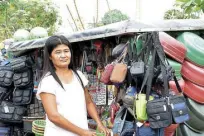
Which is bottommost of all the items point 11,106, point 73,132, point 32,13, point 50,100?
point 11,106

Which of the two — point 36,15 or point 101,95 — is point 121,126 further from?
point 36,15

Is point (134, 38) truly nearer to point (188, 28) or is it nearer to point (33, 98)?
point (188, 28)

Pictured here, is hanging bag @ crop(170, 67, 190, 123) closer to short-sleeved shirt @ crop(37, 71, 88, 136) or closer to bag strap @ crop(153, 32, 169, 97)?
bag strap @ crop(153, 32, 169, 97)

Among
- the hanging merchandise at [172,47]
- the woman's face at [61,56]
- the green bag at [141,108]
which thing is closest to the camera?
the woman's face at [61,56]

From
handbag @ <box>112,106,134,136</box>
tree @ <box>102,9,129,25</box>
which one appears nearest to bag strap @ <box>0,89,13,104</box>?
handbag @ <box>112,106,134,136</box>

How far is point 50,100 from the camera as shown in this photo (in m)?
2.50

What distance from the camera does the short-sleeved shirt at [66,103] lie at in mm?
2543

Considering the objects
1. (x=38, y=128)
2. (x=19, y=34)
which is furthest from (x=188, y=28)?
(x=19, y=34)

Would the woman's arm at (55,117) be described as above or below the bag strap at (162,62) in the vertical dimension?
below

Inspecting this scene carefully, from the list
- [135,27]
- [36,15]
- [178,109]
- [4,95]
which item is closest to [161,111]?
[178,109]

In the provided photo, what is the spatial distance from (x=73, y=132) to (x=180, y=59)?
1.90m

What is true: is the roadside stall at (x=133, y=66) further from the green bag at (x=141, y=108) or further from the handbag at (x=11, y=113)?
the handbag at (x=11, y=113)

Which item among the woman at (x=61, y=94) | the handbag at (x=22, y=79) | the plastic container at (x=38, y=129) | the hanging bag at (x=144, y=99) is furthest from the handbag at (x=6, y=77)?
the woman at (x=61, y=94)

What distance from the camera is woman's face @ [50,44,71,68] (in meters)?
2.63
